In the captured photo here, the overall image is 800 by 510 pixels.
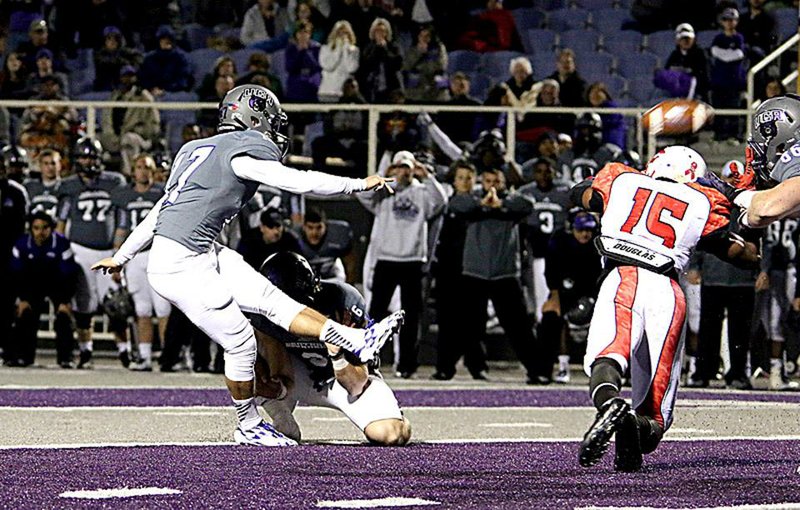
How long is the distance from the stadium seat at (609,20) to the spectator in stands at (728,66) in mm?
1651

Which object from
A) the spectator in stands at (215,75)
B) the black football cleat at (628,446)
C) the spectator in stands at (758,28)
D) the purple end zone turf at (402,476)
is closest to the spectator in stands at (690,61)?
the spectator in stands at (758,28)

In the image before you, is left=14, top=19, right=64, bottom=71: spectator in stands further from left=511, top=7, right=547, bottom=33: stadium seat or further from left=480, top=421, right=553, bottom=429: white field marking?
left=480, top=421, right=553, bottom=429: white field marking

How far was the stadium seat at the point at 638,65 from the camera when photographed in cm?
1620

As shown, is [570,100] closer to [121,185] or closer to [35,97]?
[121,185]

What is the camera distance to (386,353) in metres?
14.2

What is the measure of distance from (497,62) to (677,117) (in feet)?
31.0

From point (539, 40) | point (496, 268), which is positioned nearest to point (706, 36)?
point (539, 40)

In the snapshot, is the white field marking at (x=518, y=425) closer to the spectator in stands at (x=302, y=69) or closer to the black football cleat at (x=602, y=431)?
the black football cleat at (x=602, y=431)

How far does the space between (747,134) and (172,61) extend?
5.90m

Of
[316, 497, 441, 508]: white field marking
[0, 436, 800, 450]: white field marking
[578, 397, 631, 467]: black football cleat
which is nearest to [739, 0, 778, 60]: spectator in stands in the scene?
[0, 436, 800, 450]: white field marking

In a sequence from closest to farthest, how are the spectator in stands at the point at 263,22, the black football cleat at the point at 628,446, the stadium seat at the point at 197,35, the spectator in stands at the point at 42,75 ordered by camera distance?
the black football cleat at the point at 628,446, the spectator in stands at the point at 42,75, the spectator in stands at the point at 263,22, the stadium seat at the point at 197,35

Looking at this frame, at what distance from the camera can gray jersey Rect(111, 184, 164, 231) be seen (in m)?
13.4

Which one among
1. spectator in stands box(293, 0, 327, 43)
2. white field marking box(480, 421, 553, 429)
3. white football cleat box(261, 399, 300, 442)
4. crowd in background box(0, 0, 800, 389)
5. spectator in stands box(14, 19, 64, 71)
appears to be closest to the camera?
white football cleat box(261, 399, 300, 442)

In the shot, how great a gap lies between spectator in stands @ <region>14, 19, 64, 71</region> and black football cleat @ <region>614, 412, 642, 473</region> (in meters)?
11.8
